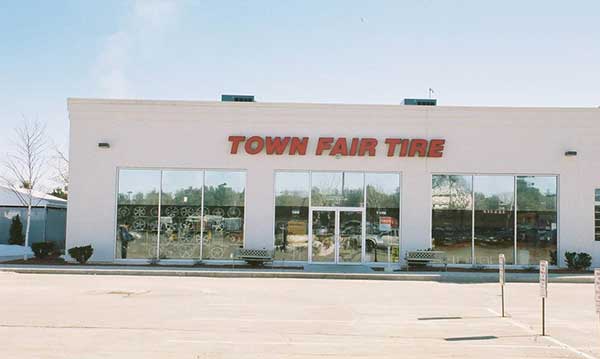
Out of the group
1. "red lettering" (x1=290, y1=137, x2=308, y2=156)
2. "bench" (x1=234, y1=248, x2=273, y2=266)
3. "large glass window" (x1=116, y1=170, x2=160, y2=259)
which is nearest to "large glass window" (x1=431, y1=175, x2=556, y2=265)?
"red lettering" (x1=290, y1=137, x2=308, y2=156)

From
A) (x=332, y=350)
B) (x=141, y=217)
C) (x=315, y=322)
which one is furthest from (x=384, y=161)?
(x=332, y=350)

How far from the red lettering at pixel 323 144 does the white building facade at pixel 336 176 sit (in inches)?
2.1

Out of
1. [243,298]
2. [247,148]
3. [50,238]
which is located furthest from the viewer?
[50,238]

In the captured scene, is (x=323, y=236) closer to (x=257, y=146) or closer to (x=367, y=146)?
(x=367, y=146)

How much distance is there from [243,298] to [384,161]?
10259 mm

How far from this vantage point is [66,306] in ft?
42.1

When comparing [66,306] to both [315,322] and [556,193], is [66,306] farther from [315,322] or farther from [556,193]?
[556,193]

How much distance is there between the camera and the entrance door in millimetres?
23266

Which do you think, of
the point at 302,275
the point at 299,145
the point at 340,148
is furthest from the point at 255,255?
the point at 340,148

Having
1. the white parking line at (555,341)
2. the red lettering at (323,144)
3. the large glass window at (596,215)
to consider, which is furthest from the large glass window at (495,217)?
the white parking line at (555,341)

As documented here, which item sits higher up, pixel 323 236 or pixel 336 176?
pixel 336 176

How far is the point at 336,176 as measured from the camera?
920 inches

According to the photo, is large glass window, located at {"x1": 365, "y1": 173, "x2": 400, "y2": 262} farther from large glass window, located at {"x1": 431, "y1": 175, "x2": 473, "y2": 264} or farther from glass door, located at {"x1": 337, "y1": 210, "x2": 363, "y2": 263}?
large glass window, located at {"x1": 431, "y1": 175, "x2": 473, "y2": 264}

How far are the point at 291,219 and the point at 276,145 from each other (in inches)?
107
